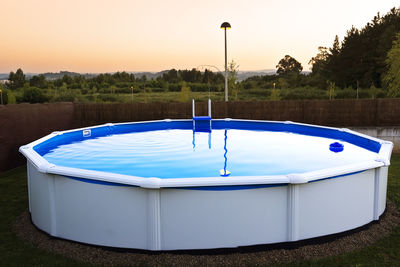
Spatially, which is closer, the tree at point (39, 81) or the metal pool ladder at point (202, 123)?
the metal pool ladder at point (202, 123)

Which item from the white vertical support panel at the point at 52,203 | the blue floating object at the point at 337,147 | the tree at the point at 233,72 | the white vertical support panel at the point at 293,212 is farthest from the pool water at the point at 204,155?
the tree at the point at 233,72

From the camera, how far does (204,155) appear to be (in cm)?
788

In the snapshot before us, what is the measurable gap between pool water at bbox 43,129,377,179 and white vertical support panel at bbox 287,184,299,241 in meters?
1.83

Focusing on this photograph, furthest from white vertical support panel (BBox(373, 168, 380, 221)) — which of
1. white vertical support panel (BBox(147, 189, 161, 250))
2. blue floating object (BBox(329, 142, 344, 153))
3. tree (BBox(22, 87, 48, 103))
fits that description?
tree (BBox(22, 87, 48, 103))

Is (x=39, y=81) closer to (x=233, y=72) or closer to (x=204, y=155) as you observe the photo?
(x=233, y=72)

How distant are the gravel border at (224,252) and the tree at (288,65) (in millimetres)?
85634

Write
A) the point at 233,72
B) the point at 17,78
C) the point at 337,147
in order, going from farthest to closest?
the point at 17,78, the point at 233,72, the point at 337,147

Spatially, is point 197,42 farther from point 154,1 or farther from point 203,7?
point 154,1

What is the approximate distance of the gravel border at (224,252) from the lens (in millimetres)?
4070

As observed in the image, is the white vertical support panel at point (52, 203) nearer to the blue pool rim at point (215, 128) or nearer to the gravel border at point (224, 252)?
the gravel border at point (224, 252)

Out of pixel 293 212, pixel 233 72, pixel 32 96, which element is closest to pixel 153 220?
pixel 293 212

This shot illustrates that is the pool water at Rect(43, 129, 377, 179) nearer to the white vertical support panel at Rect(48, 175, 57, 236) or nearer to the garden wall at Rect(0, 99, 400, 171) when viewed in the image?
the white vertical support panel at Rect(48, 175, 57, 236)

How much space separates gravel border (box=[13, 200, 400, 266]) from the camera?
4070 millimetres

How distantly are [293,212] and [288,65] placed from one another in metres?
87.6
